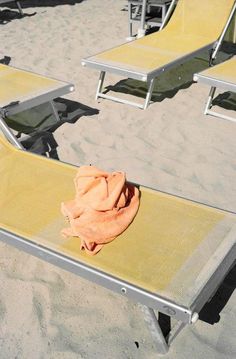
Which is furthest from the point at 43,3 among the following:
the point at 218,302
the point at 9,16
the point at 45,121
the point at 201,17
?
the point at 218,302

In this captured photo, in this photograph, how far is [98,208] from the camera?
6.45 ft

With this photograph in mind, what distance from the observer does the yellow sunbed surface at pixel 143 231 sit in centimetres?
171

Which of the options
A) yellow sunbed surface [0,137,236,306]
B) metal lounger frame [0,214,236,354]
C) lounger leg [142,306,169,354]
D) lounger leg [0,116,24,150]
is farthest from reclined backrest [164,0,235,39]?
lounger leg [142,306,169,354]

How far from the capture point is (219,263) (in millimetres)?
1749

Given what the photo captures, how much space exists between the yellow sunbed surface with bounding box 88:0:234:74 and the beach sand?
0.36 m

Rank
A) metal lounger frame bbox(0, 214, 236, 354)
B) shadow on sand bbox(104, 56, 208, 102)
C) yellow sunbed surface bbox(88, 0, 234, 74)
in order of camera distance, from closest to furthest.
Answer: metal lounger frame bbox(0, 214, 236, 354)
yellow sunbed surface bbox(88, 0, 234, 74)
shadow on sand bbox(104, 56, 208, 102)

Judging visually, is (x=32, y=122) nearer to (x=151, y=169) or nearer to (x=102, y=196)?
(x=151, y=169)

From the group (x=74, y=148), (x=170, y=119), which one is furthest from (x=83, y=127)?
(x=170, y=119)

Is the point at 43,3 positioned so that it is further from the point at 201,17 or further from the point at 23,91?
the point at 23,91

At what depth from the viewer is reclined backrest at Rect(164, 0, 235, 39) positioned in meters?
4.80

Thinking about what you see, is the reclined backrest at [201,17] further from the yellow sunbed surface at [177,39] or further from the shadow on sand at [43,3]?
the shadow on sand at [43,3]

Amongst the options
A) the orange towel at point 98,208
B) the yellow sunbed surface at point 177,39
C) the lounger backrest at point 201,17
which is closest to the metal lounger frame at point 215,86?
the yellow sunbed surface at point 177,39

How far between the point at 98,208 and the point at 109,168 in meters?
1.18

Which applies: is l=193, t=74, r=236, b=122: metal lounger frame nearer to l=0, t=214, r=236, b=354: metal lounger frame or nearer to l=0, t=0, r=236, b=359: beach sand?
l=0, t=0, r=236, b=359: beach sand
